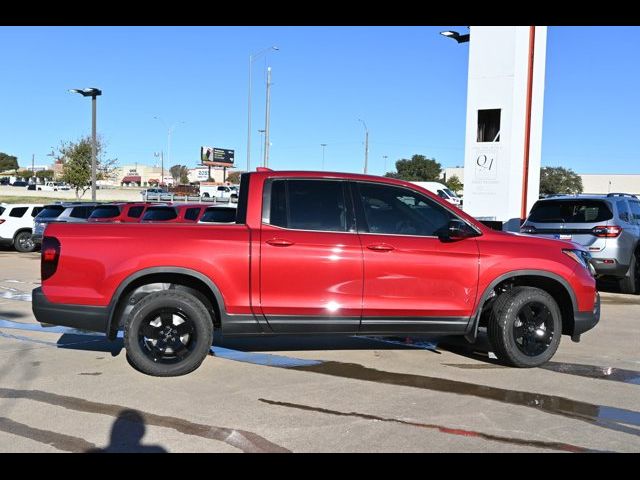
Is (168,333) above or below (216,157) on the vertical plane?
below

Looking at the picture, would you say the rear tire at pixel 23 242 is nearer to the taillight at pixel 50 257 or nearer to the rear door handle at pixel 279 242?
the taillight at pixel 50 257

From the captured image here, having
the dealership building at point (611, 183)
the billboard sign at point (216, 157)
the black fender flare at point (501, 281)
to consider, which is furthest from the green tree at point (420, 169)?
the black fender flare at point (501, 281)

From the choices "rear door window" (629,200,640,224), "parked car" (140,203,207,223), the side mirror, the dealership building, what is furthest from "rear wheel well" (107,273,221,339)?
the dealership building

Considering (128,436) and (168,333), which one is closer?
(128,436)

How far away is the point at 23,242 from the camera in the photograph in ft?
66.6

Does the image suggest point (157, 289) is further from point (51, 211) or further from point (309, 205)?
point (51, 211)

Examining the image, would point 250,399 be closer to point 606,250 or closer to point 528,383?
point 528,383

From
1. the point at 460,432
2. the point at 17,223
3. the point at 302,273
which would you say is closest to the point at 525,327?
the point at 460,432

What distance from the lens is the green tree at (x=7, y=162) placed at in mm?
140750

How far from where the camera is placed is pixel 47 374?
598cm

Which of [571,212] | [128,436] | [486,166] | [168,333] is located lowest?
[128,436]

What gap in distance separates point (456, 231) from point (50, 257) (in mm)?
3855

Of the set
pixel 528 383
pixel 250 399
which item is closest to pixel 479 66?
pixel 528 383
